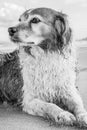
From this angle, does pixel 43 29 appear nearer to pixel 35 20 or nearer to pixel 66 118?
pixel 35 20

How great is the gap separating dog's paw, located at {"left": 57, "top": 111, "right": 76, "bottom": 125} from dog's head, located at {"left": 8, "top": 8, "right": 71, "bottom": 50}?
1219mm

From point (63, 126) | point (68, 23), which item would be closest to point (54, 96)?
point (63, 126)

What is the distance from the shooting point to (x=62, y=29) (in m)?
6.02

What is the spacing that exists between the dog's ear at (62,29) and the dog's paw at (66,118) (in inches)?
50.6

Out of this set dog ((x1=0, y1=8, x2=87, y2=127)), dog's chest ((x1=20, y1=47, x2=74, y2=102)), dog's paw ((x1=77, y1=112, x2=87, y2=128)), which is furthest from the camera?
dog's chest ((x1=20, y1=47, x2=74, y2=102))

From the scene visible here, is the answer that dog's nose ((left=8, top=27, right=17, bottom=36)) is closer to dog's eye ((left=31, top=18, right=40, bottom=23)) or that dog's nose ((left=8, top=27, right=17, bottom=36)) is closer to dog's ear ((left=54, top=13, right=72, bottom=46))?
dog's eye ((left=31, top=18, right=40, bottom=23))

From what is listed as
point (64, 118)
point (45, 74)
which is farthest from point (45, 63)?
point (64, 118)

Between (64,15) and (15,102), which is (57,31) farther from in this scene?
(15,102)

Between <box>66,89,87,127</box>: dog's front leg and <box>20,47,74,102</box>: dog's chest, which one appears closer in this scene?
<box>66,89,87,127</box>: dog's front leg

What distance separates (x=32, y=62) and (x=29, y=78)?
304 millimetres

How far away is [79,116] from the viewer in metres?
5.39

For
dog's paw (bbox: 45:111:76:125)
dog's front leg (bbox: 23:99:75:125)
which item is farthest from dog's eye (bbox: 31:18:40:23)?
dog's paw (bbox: 45:111:76:125)

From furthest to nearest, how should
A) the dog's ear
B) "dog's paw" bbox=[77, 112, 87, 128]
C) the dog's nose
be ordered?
the dog's ear < the dog's nose < "dog's paw" bbox=[77, 112, 87, 128]

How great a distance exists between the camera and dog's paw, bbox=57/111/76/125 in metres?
5.33
